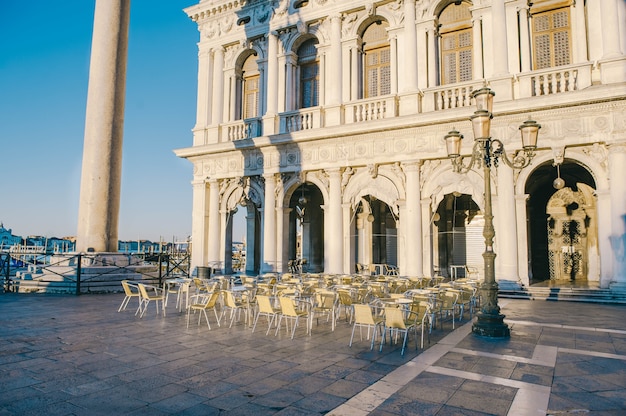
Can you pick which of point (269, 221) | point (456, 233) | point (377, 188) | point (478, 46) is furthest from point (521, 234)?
point (269, 221)

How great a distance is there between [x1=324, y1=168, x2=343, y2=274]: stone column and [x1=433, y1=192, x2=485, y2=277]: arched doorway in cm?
527

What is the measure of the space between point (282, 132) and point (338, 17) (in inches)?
212

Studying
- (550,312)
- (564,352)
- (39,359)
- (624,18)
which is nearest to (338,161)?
(550,312)

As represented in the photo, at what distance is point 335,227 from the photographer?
17.4m

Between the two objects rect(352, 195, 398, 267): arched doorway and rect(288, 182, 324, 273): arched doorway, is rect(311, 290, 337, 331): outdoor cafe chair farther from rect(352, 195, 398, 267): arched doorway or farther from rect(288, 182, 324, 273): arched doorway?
rect(288, 182, 324, 273): arched doorway

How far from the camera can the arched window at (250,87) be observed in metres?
21.2

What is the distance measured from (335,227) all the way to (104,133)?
30.3ft

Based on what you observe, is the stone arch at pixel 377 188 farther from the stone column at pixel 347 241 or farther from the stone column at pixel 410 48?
the stone column at pixel 410 48

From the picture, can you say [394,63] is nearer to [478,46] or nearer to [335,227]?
[478,46]

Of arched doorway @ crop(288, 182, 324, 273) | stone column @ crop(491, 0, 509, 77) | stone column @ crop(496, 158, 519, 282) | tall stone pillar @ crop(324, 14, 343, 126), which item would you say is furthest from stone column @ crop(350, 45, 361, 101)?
stone column @ crop(496, 158, 519, 282)

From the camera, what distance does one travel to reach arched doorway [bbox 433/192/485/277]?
65.0 feet

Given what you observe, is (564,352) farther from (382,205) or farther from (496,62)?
(382,205)

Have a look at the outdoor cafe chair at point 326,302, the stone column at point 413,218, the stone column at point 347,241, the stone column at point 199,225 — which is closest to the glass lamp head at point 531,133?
the outdoor cafe chair at point 326,302

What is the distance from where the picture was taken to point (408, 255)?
1584 cm
